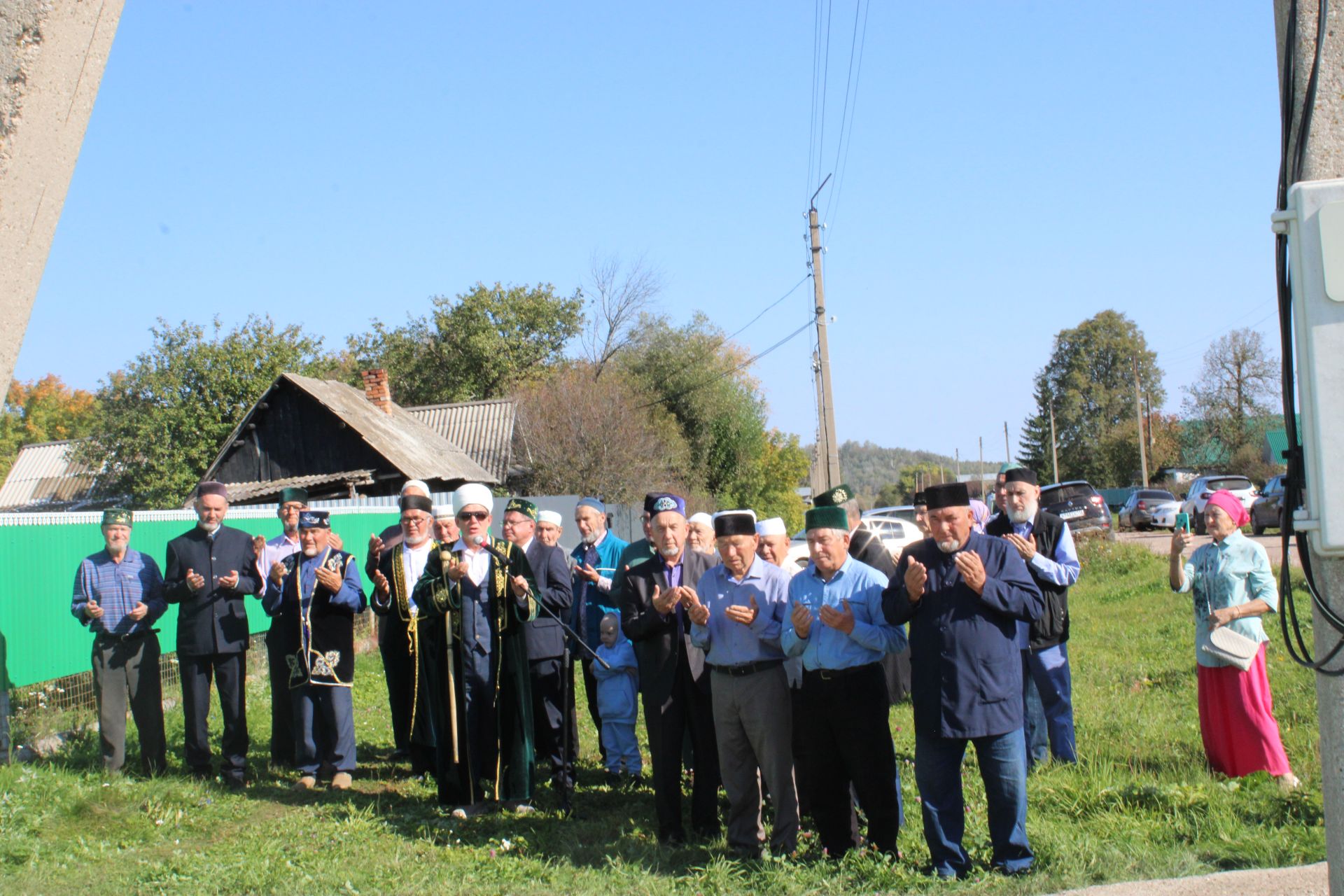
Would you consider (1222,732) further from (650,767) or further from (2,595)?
(2,595)

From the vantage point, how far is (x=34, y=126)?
2865mm

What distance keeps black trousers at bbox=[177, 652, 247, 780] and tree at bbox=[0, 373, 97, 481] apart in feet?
210

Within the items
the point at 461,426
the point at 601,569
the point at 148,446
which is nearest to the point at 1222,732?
the point at 601,569

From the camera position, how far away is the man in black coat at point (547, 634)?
24.0ft

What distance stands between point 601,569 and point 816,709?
3.09 metres

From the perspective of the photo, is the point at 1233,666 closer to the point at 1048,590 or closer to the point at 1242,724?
the point at 1242,724

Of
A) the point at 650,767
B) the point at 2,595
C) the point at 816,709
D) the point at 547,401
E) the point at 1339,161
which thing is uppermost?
the point at 547,401

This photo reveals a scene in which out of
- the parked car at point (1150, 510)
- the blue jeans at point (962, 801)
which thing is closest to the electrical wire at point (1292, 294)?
the blue jeans at point (962, 801)

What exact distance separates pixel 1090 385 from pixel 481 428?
52.1 meters

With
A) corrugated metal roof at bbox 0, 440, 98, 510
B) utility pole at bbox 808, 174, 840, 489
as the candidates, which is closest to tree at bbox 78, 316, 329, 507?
corrugated metal roof at bbox 0, 440, 98, 510

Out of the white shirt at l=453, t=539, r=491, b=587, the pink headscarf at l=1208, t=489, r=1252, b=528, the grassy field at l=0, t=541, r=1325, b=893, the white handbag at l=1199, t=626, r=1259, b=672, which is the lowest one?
the grassy field at l=0, t=541, r=1325, b=893

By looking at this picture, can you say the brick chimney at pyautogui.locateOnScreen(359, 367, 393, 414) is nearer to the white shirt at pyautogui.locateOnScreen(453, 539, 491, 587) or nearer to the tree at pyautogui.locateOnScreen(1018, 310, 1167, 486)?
the white shirt at pyautogui.locateOnScreen(453, 539, 491, 587)

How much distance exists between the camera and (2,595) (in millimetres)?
8539

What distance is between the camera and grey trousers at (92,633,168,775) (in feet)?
25.4
